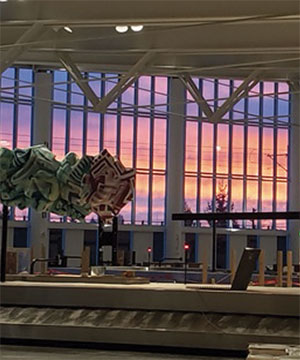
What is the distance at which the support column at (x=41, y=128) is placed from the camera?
3488cm

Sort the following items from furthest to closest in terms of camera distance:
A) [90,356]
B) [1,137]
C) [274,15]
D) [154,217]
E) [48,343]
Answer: [154,217] → [1,137] → [274,15] → [48,343] → [90,356]

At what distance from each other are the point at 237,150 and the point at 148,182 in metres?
4.95

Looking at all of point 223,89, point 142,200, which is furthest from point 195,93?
point 223,89

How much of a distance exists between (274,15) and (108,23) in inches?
127

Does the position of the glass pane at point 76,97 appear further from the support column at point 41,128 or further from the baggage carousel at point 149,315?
the baggage carousel at point 149,315

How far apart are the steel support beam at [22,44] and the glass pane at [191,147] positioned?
18.9m

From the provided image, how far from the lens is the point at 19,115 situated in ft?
117

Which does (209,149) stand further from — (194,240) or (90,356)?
(90,356)

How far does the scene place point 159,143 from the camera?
38188mm

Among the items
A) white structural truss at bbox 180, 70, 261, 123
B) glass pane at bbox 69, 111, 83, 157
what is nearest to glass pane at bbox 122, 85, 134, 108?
glass pane at bbox 69, 111, 83, 157

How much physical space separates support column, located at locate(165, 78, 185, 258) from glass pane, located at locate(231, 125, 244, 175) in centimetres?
331

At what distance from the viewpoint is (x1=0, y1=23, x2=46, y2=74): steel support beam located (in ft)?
58.3

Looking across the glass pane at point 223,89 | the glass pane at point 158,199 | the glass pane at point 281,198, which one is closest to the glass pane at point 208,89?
the glass pane at point 223,89

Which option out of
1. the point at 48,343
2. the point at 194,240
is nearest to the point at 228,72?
the point at 194,240
